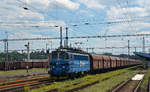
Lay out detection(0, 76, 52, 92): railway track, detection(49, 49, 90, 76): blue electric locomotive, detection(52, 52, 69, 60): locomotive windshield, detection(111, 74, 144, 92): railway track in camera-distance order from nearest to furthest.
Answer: detection(0, 76, 52, 92): railway track < detection(111, 74, 144, 92): railway track < detection(49, 49, 90, 76): blue electric locomotive < detection(52, 52, 69, 60): locomotive windshield

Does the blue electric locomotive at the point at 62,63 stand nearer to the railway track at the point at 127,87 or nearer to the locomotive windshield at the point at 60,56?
the locomotive windshield at the point at 60,56

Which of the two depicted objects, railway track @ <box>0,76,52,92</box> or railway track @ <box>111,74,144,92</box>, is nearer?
railway track @ <box>0,76,52,92</box>

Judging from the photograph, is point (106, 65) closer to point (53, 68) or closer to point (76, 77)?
point (76, 77)

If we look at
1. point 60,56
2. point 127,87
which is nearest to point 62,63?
point 60,56

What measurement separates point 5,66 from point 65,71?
129ft

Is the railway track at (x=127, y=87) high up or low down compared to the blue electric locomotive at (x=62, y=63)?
down

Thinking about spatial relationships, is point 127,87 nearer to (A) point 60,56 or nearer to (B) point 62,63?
(B) point 62,63

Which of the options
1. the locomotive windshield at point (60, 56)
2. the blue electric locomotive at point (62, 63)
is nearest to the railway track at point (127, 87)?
the blue electric locomotive at point (62, 63)

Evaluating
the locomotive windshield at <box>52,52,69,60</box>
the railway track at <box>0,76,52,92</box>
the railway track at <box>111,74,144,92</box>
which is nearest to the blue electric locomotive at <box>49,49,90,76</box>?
the locomotive windshield at <box>52,52,69,60</box>

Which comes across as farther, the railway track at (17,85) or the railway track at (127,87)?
the railway track at (127,87)

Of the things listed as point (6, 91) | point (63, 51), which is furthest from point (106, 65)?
point (6, 91)

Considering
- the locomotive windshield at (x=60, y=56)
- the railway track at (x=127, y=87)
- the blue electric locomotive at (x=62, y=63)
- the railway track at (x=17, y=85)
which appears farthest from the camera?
the locomotive windshield at (x=60, y=56)

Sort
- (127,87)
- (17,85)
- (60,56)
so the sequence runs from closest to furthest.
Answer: (127,87)
(17,85)
(60,56)

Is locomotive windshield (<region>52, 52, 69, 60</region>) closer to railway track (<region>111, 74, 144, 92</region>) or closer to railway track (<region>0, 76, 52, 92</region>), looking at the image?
railway track (<region>0, 76, 52, 92</region>)
